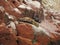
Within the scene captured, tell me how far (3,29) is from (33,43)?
5.08ft

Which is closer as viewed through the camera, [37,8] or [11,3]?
[11,3]

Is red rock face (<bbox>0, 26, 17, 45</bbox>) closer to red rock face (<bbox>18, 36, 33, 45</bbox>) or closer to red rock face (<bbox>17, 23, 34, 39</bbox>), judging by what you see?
red rock face (<bbox>18, 36, 33, 45</bbox>)

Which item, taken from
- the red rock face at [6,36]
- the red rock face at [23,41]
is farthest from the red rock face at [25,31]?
the red rock face at [6,36]

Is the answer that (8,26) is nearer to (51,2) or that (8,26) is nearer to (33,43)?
(33,43)

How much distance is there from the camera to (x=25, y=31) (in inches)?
364

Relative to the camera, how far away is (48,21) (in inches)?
512

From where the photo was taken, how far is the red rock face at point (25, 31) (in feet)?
30.2

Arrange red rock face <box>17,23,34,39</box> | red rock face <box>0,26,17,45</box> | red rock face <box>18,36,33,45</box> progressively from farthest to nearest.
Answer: red rock face <box>17,23,34,39</box>, red rock face <box>18,36,33,45</box>, red rock face <box>0,26,17,45</box>

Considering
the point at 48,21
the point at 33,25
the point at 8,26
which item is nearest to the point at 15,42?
the point at 8,26

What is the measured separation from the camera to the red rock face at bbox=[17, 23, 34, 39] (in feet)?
30.2

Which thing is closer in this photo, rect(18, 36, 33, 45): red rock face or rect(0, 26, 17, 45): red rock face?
rect(0, 26, 17, 45): red rock face

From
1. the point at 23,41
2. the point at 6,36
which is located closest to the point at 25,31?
the point at 23,41

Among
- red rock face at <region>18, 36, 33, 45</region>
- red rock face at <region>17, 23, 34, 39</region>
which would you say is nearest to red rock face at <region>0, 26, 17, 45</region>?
red rock face at <region>18, 36, 33, 45</region>

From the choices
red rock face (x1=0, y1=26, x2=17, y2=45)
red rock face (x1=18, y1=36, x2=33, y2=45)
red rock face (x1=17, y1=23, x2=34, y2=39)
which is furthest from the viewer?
red rock face (x1=17, y1=23, x2=34, y2=39)
